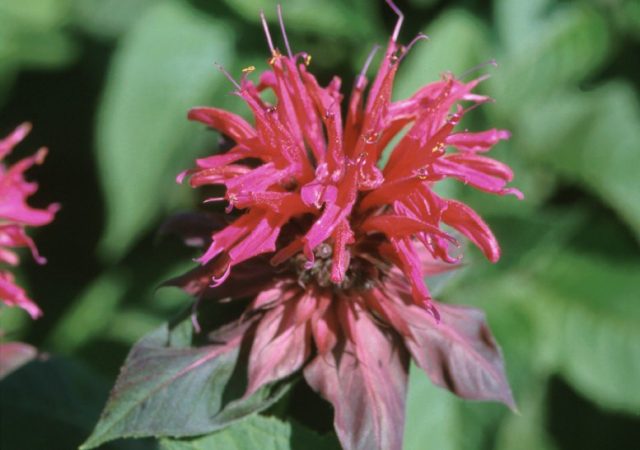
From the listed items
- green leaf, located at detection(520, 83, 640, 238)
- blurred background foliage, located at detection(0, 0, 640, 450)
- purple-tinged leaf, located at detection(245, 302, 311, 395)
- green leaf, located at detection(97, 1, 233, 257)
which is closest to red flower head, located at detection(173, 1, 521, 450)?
purple-tinged leaf, located at detection(245, 302, 311, 395)

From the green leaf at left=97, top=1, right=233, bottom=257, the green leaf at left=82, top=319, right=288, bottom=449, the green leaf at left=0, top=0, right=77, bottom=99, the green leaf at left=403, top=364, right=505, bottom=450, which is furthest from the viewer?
the green leaf at left=0, top=0, right=77, bottom=99

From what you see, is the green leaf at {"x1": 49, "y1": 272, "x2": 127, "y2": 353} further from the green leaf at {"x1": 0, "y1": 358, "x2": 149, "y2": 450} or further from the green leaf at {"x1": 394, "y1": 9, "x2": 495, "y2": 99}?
the green leaf at {"x1": 394, "y1": 9, "x2": 495, "y2": 99}

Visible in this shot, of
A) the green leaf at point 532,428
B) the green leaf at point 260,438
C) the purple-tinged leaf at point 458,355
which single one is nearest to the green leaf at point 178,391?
the green leaf at point 260,438

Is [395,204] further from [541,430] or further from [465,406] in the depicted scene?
[541,430]

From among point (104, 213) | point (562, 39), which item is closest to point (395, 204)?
point (562, 39)

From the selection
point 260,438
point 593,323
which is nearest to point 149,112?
point 260,438

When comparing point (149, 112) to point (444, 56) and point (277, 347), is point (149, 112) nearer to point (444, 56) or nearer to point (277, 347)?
point (444, 56)

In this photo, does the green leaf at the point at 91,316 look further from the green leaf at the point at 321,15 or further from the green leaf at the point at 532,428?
the green leaf at the point at 532,428
